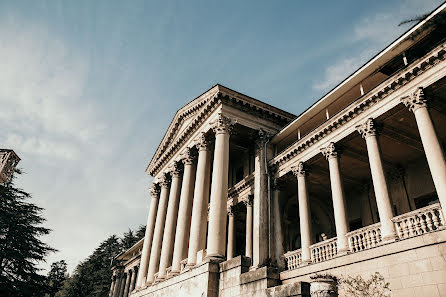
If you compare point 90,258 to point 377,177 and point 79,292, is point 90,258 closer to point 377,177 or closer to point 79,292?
point 79,292

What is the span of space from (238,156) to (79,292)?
165 feet

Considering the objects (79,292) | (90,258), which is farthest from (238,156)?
(90,258)

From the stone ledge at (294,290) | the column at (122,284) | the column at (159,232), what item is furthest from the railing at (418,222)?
the column at (122,284)

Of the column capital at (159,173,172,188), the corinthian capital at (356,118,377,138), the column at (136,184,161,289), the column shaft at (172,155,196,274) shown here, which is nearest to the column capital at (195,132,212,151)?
the column shaft at (172,155,196,274)

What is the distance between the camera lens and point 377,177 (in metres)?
14.7

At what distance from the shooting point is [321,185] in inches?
941

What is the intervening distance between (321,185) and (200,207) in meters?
9.17

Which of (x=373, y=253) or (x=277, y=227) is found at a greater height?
→ (x=277, y=227)

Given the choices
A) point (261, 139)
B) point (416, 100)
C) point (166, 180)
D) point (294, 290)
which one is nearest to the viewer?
point (294, 290)

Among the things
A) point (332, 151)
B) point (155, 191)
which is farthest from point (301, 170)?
point (155, 191)

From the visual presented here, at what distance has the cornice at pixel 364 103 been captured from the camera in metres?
13.6

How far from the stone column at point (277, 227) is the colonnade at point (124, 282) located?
35.5 m

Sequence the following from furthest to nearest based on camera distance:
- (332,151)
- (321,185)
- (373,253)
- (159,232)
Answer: (159,232)
(321,185)
(332,151)
(373,253)

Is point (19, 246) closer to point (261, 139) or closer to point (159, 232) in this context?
point (159, 232)
